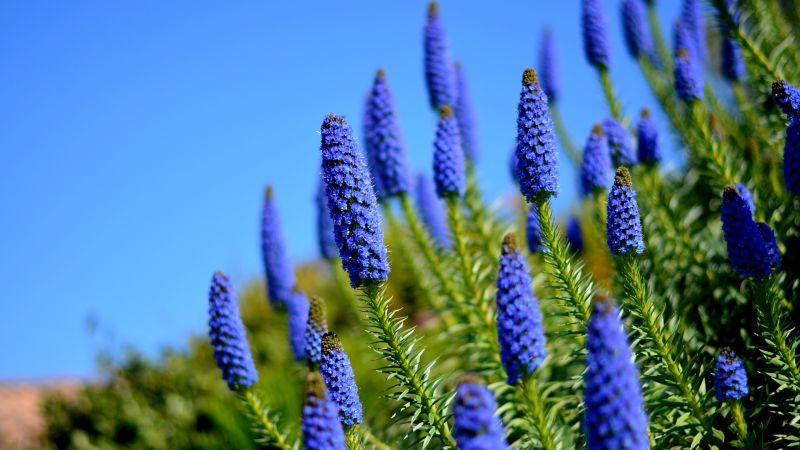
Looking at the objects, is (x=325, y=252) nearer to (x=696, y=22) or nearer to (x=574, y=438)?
(x=574, y=438)

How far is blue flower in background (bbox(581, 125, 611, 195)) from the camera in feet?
14.3

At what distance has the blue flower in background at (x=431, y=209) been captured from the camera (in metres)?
7.05

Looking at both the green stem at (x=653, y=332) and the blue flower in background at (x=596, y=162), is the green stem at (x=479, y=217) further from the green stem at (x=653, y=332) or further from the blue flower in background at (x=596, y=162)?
the green stem at (x=653, y=332)

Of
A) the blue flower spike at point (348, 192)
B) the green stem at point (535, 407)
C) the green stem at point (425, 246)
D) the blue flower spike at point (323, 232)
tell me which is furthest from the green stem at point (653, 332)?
the blue flower spike at point (323, 232)

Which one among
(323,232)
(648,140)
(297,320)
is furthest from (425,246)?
(648,140)

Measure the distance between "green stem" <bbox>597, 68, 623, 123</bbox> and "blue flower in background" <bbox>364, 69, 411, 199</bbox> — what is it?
1738mm

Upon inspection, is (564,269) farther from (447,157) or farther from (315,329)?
(447,157)

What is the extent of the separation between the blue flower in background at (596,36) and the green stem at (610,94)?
53mm

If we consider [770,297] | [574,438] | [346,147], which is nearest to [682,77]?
[770,297]

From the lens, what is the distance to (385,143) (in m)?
4.86

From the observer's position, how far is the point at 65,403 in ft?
28.3

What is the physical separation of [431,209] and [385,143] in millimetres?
2376

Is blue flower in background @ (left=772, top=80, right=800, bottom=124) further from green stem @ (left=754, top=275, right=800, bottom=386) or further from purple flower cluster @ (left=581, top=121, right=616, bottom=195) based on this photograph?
purple flower cluster @ (left=581, top=121, right=616, bottom=195)

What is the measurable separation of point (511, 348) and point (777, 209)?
2953mm
